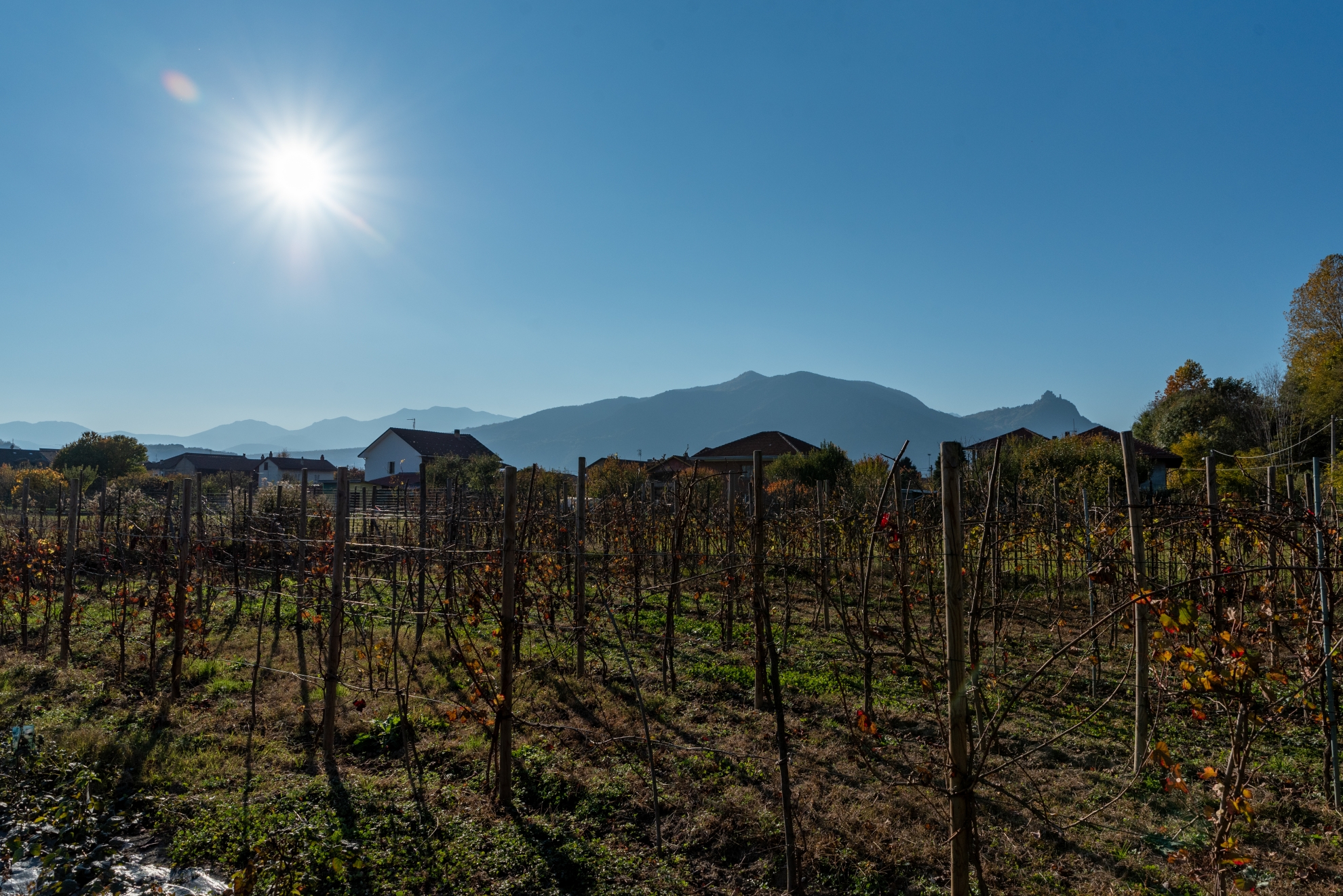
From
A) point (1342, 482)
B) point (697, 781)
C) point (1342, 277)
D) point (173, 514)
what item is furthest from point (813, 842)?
point (1342, 277)

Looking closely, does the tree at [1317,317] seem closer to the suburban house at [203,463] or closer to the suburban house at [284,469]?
the suburban house at [284,469]

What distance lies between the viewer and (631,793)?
440 cm

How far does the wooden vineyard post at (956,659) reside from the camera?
8.18 feet

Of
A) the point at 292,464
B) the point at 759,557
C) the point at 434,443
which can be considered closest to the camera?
the point at 759,557

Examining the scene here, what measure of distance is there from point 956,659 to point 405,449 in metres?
55.8

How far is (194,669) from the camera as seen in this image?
706cm

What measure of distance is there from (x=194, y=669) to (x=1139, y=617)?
8.22m

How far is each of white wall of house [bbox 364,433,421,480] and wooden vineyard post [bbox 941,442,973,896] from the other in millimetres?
52396

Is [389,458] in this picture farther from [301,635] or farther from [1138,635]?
[1138,635]

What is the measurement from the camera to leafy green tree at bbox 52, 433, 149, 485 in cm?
3450

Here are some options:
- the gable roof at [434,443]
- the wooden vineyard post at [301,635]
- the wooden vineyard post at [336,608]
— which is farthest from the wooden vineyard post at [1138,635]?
the gable roof at [434,443]

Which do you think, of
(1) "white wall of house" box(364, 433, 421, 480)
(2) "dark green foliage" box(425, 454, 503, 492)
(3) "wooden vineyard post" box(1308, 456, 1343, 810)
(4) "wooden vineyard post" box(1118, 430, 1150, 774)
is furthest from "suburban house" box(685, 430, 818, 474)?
(3) "wooden vineyard post" box(1308, 456, 1343, 810)

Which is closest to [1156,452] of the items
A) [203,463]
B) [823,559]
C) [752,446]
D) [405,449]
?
[752,446]

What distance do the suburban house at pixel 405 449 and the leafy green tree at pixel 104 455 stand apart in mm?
16117
